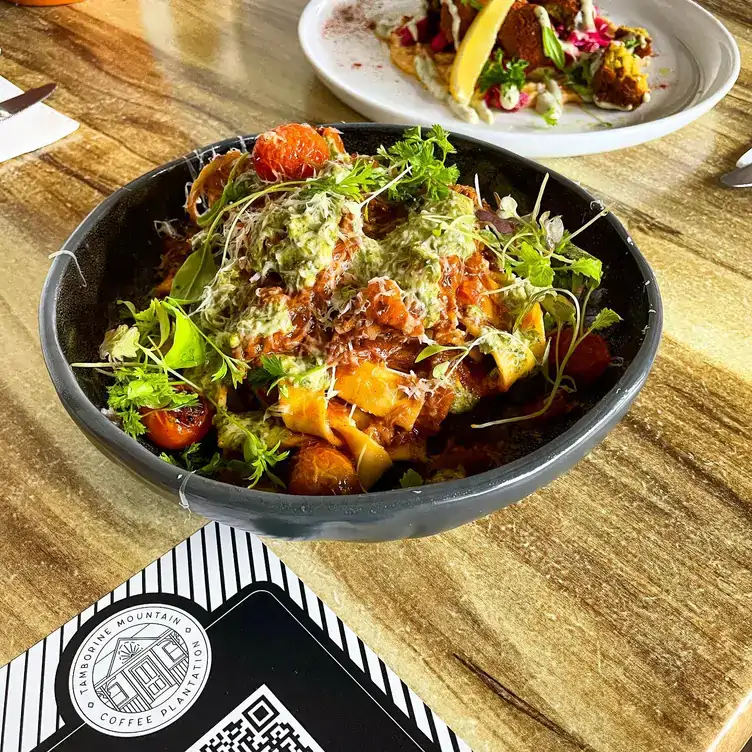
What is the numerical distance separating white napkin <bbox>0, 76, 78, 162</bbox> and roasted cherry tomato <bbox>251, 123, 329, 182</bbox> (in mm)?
711

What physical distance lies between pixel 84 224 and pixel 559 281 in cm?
54

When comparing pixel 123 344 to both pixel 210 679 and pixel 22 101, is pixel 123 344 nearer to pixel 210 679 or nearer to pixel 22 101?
pixel 210 679

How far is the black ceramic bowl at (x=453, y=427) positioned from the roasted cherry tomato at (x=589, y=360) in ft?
0.04

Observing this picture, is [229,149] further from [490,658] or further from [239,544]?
[490,658]

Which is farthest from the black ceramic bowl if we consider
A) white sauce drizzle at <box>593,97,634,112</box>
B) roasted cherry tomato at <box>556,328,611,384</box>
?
white sauce drizzle at <box>593,97,634,112</box>

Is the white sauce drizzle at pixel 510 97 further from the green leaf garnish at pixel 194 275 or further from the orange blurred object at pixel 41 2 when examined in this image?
the orange blurred object at pixel 41 2

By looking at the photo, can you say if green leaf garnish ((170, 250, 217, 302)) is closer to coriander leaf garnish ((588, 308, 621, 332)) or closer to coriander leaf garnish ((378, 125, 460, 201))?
coriander leaf garnish ((378, 125, 460, 201))

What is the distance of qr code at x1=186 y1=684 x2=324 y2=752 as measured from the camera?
63 centimetres

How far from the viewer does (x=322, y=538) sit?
0.65 meters

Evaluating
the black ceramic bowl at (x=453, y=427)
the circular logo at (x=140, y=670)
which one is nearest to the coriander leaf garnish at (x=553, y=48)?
the black ceramic bowl at (x=453, y=427)

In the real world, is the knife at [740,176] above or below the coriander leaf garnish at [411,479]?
above

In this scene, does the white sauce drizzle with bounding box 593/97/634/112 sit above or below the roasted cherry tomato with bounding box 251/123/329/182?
below

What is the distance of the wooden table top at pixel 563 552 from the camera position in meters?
0.66

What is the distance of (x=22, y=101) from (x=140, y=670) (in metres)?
1.11
